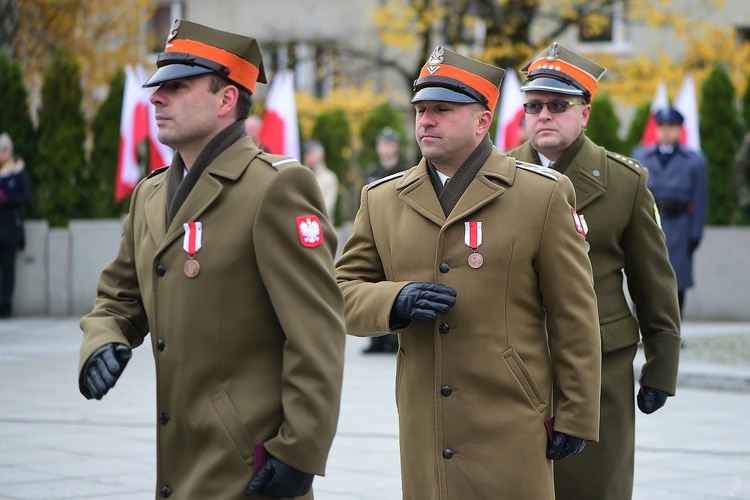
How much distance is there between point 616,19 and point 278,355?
87.5 feet

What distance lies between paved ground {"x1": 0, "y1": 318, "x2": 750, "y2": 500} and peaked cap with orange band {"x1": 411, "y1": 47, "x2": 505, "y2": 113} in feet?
10.1

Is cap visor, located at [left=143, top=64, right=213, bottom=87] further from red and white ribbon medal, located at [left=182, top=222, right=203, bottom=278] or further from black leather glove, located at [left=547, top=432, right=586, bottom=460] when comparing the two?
black leather glove, located at [left=547, top=432, right=586, bottom=460]

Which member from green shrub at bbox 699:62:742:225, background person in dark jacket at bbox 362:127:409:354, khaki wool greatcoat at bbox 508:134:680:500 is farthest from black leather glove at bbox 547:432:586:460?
Result: green shrub at bbox 699:62:742:225

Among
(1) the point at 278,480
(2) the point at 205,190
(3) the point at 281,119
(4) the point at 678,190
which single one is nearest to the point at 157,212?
(2) the point at 205,190

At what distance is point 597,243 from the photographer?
17.4ft

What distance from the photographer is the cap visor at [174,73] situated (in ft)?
12.4

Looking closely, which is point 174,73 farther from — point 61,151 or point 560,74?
point 61,151

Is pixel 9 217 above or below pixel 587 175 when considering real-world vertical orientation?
below

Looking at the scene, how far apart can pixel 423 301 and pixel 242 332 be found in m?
0.82

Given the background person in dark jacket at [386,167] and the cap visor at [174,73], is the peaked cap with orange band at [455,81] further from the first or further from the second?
the background person in dark jacket at [386,167]

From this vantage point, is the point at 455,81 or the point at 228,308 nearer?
the point at 228,308

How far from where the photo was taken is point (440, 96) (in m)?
4.50

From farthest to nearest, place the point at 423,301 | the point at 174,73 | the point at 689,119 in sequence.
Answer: the point at 689,119
the point at 423,301
the point at 174,73

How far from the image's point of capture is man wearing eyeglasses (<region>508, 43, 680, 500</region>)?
5156 millimetres
